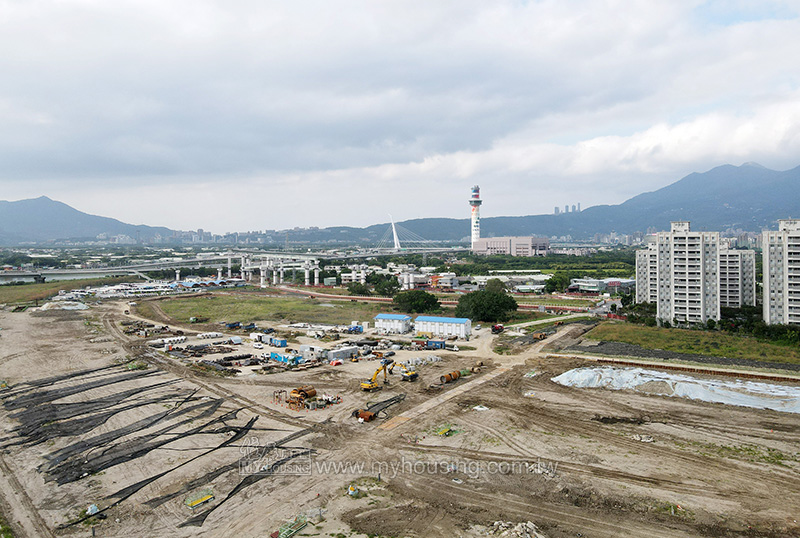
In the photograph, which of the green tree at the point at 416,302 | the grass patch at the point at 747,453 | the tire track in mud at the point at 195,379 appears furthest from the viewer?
the green tree at the point at 416,302

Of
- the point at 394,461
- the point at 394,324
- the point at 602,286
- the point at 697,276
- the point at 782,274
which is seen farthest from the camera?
the point at 602,286

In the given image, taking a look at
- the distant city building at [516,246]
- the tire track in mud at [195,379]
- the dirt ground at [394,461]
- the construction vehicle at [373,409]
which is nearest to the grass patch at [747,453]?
the dirt ground at [394,461]

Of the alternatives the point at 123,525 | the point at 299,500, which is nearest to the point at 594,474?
the point at 299,500

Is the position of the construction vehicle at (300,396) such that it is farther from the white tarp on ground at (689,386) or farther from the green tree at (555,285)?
the green tree at (555,285)

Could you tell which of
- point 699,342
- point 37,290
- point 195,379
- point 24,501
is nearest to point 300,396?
point 195,379

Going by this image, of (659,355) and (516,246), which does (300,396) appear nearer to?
(659,355)
